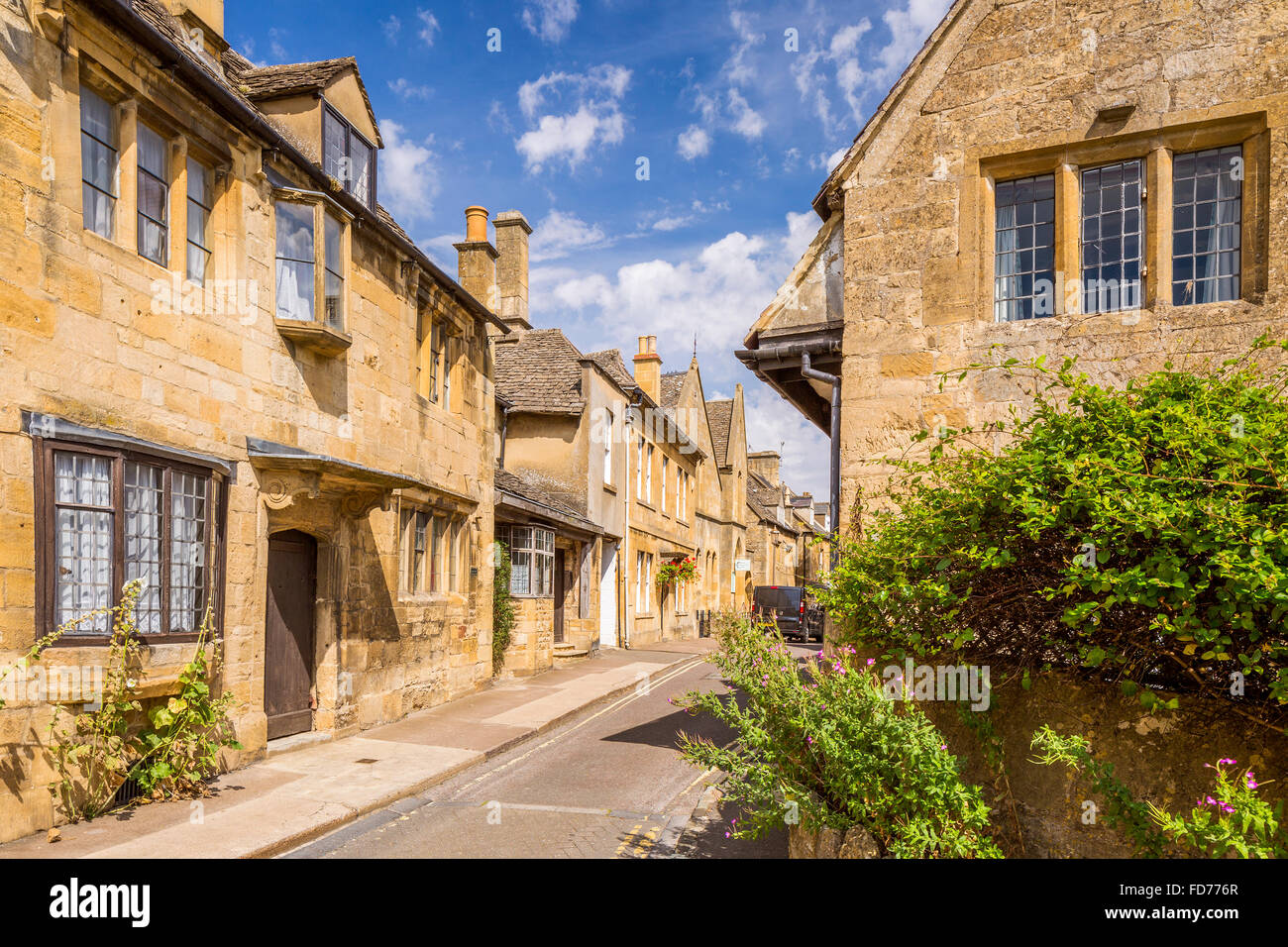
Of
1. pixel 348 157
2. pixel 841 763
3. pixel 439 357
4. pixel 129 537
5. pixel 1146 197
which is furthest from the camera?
pixel 439 357

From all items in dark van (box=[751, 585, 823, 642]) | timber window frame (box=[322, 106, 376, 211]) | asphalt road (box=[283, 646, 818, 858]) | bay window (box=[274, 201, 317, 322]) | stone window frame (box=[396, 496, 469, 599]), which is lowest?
dark van (box=[751, 585, 823, 642])

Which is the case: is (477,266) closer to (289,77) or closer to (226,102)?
(289,77)

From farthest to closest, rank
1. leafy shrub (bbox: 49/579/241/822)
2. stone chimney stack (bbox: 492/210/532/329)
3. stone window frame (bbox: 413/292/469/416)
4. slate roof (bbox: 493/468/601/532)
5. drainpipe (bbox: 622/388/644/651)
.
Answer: drainpipe (bbox: 622/388/644/651)
stone chimney stack (bbox: 492/210/532/329)
slate roof (bbox: 493/468/601/532)
stone window frame (bbox: 413/292/469/416)
leafy shrub (bbox: 49/579/241/822)

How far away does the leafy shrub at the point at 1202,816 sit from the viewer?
357cm

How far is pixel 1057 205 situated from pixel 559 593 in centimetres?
1683

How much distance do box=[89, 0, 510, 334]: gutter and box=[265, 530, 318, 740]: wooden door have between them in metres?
4.23

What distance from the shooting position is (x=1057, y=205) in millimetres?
6902

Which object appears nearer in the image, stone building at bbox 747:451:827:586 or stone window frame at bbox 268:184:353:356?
stone window frame at bbox 268:184:353:356

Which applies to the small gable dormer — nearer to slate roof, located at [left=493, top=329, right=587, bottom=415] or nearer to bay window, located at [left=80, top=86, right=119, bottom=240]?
bay window, located at [left=80, top=86, right=119, bottom=240]

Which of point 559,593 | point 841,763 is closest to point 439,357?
point 559,593

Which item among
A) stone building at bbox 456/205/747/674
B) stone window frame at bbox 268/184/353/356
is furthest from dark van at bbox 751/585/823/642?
stone window frame at bbox 268/184/353/356

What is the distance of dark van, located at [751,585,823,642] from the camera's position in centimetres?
2998

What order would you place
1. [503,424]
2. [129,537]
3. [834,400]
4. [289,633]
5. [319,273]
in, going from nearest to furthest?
[129,537], [834,400], [319,273], [289,633], [503,424]
